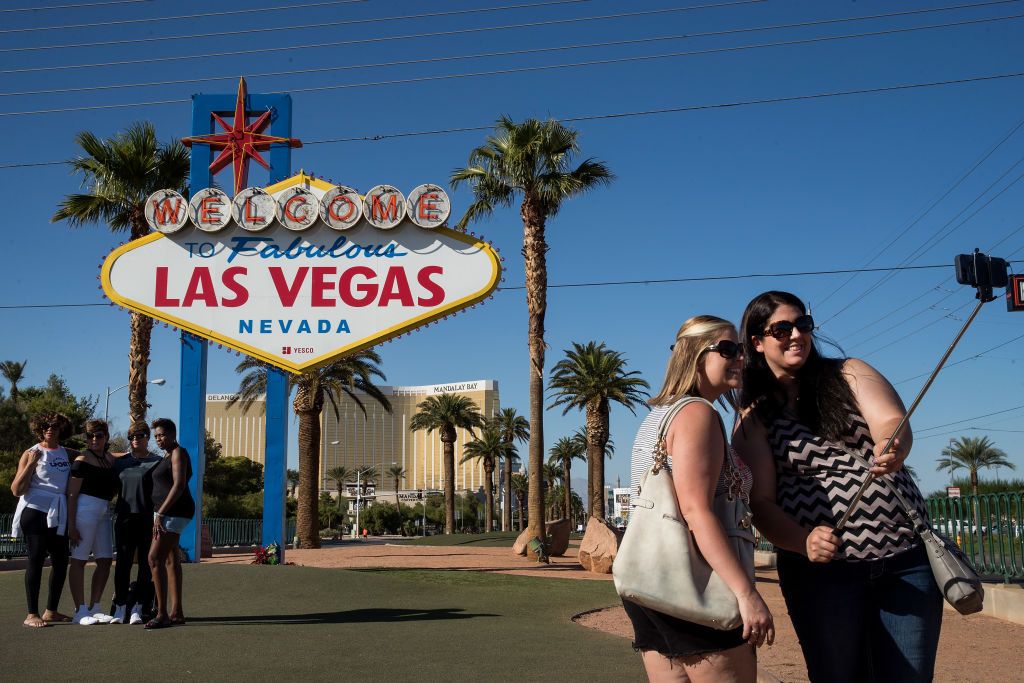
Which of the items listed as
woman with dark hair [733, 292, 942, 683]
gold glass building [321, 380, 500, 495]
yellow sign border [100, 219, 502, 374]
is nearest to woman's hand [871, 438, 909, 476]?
woman with dark hair [733, 292, 942, 683]

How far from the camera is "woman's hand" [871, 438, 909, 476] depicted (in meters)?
2.67

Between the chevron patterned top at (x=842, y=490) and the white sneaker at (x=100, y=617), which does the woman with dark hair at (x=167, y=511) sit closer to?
the white sneaker at (x=100, y=617)

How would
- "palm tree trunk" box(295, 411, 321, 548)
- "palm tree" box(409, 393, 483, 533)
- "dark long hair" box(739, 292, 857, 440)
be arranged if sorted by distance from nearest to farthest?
"dark long hair" box(739, 292, 857, 440), "palm tree trunk" box(295, 411, 321, 548), "palm tree" box(409, 393, 483, 533)

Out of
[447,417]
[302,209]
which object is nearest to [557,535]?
[302,209]

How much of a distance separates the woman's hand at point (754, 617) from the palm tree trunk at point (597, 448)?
34153 mm

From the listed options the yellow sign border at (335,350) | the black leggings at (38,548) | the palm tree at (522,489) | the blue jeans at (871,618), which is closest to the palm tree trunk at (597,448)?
the yellow sign border at (335,350)

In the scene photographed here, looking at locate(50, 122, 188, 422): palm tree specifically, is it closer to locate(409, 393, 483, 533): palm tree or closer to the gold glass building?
locate(409, 393, 483, 533): palm tree

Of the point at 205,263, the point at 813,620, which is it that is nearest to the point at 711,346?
the point at 813,620

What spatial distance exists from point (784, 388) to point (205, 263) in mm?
11291

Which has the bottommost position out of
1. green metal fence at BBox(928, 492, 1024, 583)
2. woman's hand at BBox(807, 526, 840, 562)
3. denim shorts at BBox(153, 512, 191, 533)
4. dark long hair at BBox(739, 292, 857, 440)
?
green metal fence at BBox(928, 492, 1024, 583)

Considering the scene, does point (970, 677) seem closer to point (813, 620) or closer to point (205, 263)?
point (813, 620)

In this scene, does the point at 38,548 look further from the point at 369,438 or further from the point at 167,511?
the point at 369,438

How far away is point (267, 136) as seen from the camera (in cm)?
1518

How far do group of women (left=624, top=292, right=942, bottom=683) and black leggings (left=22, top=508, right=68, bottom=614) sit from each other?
6.30 metres
